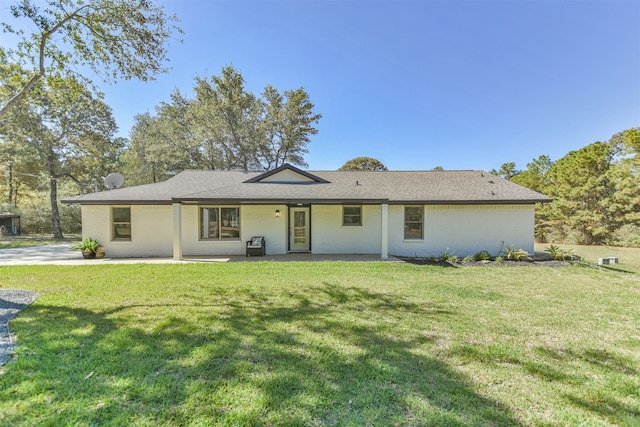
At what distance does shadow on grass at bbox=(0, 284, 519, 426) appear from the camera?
234 centimetres

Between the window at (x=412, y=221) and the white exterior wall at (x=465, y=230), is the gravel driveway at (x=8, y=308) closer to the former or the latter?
the white exterior wall at (x=465, y=230)

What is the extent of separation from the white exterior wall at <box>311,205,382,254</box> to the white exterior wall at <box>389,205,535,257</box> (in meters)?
0.74

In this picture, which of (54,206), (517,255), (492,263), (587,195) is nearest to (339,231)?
(492,263)

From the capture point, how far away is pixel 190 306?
16.8ft

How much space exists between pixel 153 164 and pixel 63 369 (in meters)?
25.9

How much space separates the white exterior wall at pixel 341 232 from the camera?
11.8 m

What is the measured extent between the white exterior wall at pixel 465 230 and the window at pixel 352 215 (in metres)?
1.38

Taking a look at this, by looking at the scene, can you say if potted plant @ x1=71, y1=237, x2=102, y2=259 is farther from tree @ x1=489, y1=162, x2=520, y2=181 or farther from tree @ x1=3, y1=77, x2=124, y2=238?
tree @ x1=489, y1=162, x2=520, y2=181

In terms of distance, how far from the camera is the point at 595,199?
57.2 feet

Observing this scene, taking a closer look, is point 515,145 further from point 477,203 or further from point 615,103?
point 477,203

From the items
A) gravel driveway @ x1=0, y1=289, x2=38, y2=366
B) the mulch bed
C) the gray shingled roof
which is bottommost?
the mulch bed

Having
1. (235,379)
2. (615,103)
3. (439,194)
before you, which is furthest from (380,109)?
(235,379)

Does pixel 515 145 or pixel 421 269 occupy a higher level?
pixel 515 145

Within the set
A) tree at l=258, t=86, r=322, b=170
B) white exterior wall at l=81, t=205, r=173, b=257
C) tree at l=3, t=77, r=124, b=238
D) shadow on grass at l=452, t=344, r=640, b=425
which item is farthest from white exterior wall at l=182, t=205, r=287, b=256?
tree at l=258, t=86, r=322, b=170
